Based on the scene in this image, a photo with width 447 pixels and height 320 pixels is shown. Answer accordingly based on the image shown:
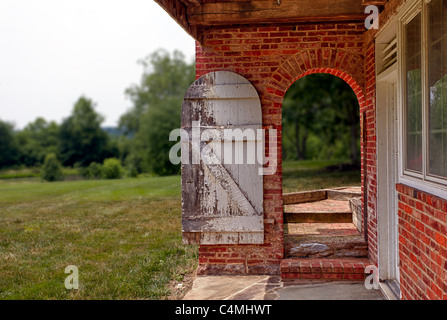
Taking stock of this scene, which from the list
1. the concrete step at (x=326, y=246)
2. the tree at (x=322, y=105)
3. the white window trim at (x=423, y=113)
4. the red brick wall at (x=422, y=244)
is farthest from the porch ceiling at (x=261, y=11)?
the tree at (x=322, y=105)

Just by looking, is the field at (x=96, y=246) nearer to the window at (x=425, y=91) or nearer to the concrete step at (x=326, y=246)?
the concrete step at (x=326, y=246)

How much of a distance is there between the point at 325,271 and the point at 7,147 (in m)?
30.8

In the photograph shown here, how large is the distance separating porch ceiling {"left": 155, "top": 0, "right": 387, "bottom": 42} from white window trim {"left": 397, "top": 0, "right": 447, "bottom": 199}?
1.06 m

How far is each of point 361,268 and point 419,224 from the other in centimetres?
186

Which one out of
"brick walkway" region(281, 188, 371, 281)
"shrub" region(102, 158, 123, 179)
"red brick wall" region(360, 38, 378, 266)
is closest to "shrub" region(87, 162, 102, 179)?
"shrub" region(102, 158, 123, 179)

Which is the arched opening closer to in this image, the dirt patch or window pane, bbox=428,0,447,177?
the dirt patch

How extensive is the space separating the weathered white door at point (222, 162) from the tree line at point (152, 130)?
12021 millimetres

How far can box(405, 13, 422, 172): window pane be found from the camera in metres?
3.16

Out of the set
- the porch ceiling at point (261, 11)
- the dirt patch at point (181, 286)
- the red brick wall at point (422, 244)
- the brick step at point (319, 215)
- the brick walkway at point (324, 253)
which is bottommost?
the dirt patch at point (181, 286)

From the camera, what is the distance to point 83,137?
3659 cm

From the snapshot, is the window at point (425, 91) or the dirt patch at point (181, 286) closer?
the window at point (425, 91)

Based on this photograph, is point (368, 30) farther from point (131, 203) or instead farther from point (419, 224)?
point (131, 203)

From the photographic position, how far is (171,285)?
4926 mm

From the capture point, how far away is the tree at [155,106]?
1205 inches
